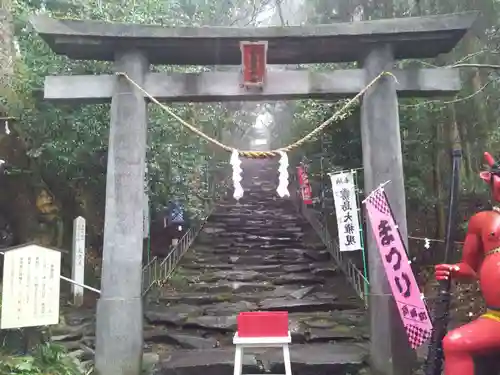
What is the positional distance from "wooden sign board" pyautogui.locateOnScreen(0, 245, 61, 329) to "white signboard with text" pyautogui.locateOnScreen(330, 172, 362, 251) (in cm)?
531

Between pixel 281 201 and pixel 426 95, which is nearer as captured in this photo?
pixel 426 95

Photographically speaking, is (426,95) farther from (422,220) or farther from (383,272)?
(422,220)

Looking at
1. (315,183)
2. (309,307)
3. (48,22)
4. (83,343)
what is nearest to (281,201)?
(315,183)

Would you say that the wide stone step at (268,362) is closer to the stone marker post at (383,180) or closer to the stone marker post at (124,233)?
the stone marker post at (383,180)

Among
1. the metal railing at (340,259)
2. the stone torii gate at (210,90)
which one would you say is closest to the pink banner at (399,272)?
the stone torii gate at (210,90)

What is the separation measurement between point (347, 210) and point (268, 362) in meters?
3.31

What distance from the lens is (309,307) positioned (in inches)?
385

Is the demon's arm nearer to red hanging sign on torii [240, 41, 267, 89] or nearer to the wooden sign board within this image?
red hanging sign on torii [240, 41, 267, 89]

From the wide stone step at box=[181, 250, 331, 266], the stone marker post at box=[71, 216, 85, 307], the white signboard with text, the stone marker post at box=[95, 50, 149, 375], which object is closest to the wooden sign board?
the stone marker post at box=[95, 50, 149, 375]

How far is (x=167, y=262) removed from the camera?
1191 centimetres

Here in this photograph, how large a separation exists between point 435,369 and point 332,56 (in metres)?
4.96

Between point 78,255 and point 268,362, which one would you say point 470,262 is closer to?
point 268,362

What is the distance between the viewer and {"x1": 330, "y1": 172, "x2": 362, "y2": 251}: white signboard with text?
901 centimetres

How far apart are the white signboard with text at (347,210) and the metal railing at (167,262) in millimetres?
3895
